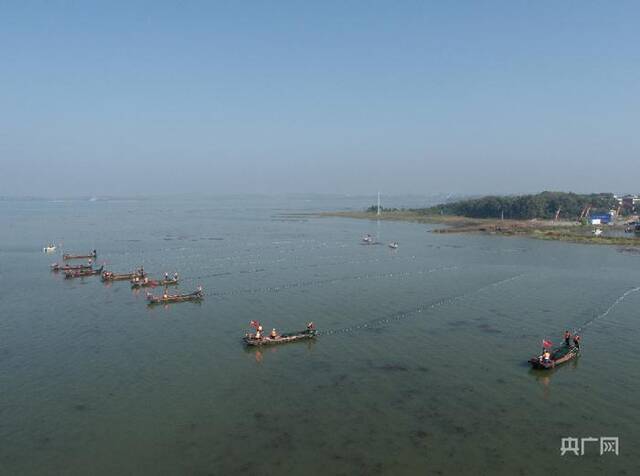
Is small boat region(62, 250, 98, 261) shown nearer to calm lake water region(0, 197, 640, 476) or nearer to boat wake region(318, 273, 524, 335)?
calm lake water region(0, 197, 640, 476)

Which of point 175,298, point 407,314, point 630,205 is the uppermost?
point 630,205

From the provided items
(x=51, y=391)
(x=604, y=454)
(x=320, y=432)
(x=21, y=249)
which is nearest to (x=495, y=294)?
(x=604, y=454)

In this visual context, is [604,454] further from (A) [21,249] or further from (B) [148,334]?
(A) [21,249]

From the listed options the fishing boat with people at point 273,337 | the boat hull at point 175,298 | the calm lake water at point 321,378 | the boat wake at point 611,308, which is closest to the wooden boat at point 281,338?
the fishing boat with people at point 273,337

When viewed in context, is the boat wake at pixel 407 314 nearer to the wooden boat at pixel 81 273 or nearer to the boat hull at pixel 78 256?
the wooden boat at pixel 81 273

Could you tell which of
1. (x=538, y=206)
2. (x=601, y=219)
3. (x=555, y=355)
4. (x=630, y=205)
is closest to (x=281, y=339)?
(x=555, y=355)

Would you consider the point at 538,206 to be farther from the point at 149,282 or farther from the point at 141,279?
the point at 149,282
